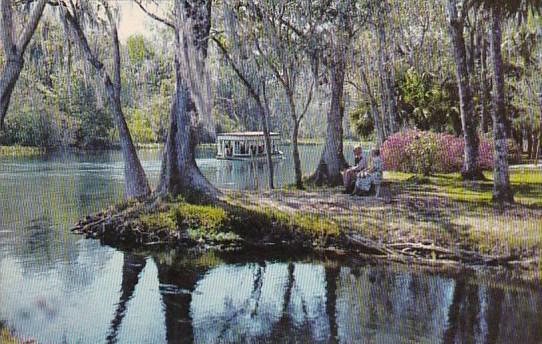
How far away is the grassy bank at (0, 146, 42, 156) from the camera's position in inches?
1615

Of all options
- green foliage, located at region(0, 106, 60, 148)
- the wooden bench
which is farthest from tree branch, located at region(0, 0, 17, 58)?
green foliage, located at region(0, 106, 60, 148)

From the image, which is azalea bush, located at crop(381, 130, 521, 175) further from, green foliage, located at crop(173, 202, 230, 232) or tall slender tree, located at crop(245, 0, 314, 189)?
green foliage, located at crop(173, 202, 230, 232)

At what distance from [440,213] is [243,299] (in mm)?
4303

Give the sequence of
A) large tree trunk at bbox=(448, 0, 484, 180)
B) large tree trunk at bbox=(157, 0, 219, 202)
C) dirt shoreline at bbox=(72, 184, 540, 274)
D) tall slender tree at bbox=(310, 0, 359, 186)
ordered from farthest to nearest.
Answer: tall slender tree at bbox=(310, 0, 359, 186)
large tree trunk at bbox=(448, 0, 484, 180)
large tree trunk at bbox=(157, 0, 219, 202)
dirt shoreline at bbox=(72, 184, 540, 274)

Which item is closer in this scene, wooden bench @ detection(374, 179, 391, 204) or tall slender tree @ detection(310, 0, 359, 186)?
wooden bench @ detection(374, 179, 391, 204)

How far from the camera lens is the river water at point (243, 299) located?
710 centimetres

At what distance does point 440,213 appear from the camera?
443 inches

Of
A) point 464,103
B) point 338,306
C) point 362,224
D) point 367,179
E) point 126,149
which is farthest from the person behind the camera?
point 464,103

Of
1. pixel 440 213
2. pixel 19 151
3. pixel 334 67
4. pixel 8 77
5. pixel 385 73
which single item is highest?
pixel 385 73

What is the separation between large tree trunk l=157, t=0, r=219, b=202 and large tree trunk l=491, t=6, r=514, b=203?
5.56m

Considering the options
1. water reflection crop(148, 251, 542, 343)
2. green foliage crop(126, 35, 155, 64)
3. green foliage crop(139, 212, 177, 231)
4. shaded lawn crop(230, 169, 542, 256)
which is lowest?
water reflection crop(148, 251, 542, 343)

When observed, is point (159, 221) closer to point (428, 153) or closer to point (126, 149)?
point (126, 149)

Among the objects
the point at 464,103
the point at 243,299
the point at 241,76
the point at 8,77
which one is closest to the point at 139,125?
the point at 241,76

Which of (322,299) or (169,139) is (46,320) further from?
(169,139)
